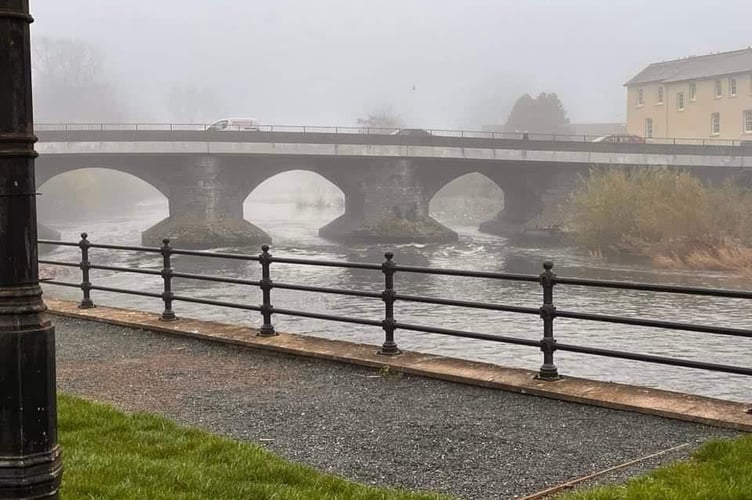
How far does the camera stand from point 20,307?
2.68 m

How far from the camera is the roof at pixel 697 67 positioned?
67544 millimetres

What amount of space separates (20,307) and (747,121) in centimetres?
7071

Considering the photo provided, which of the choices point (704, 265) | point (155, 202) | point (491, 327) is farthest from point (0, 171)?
point (155, 202)

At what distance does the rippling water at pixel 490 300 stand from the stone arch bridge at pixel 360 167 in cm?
365

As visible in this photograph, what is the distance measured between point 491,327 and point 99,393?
1574 cm

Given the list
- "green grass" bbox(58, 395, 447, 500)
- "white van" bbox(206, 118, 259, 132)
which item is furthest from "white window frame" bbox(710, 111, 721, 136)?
"green grass" bbox(58, 395, 447, 500)

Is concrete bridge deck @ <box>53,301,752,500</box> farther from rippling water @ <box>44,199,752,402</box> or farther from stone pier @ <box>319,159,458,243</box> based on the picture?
stone pier @ <box>319,159,458,243</box>

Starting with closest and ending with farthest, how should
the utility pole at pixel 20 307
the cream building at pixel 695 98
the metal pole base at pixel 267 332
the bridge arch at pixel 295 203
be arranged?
the utility pole at pixel 20 307
the metal pole base at pixel 267 332
the bridge arch at pixel 295 203
the cream building at pixel 695 98

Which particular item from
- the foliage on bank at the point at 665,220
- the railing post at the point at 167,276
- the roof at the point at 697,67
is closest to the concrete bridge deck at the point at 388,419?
the railing post at the point at 167,276

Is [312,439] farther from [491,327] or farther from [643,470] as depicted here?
[491,327]

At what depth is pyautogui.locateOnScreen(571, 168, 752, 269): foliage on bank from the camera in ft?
122

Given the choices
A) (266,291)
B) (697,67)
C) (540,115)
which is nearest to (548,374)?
(266,291)

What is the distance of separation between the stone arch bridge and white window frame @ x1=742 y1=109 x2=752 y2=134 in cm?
1309

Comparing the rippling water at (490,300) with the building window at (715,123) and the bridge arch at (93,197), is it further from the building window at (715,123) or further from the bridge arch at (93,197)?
the building window at (715,123)
